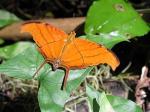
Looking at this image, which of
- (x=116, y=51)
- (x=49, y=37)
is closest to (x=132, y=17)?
(x=116, y=51)

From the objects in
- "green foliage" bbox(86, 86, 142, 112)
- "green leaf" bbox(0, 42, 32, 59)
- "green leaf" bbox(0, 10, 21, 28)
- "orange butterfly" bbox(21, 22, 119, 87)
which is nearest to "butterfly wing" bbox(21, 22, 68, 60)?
"orange butterfly" bbox(21, 22, 119, 87)

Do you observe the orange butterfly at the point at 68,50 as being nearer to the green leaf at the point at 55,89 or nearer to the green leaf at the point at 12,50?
the green leaf at the point at 55,89

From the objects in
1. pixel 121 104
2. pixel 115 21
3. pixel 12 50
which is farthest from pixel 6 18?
pixel 121 104

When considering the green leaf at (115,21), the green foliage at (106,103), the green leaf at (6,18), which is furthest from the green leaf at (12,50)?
the green foliage at (106,103)

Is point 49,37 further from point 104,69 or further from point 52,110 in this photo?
point 104,69

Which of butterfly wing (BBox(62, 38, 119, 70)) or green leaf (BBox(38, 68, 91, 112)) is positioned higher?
butterfly wing (BBox(62, 38, 119, 70))

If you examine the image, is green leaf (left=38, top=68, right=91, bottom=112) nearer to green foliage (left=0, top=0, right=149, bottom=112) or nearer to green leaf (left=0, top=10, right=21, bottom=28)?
green foliage (left=0, top=0, right=149, bottom=112)
